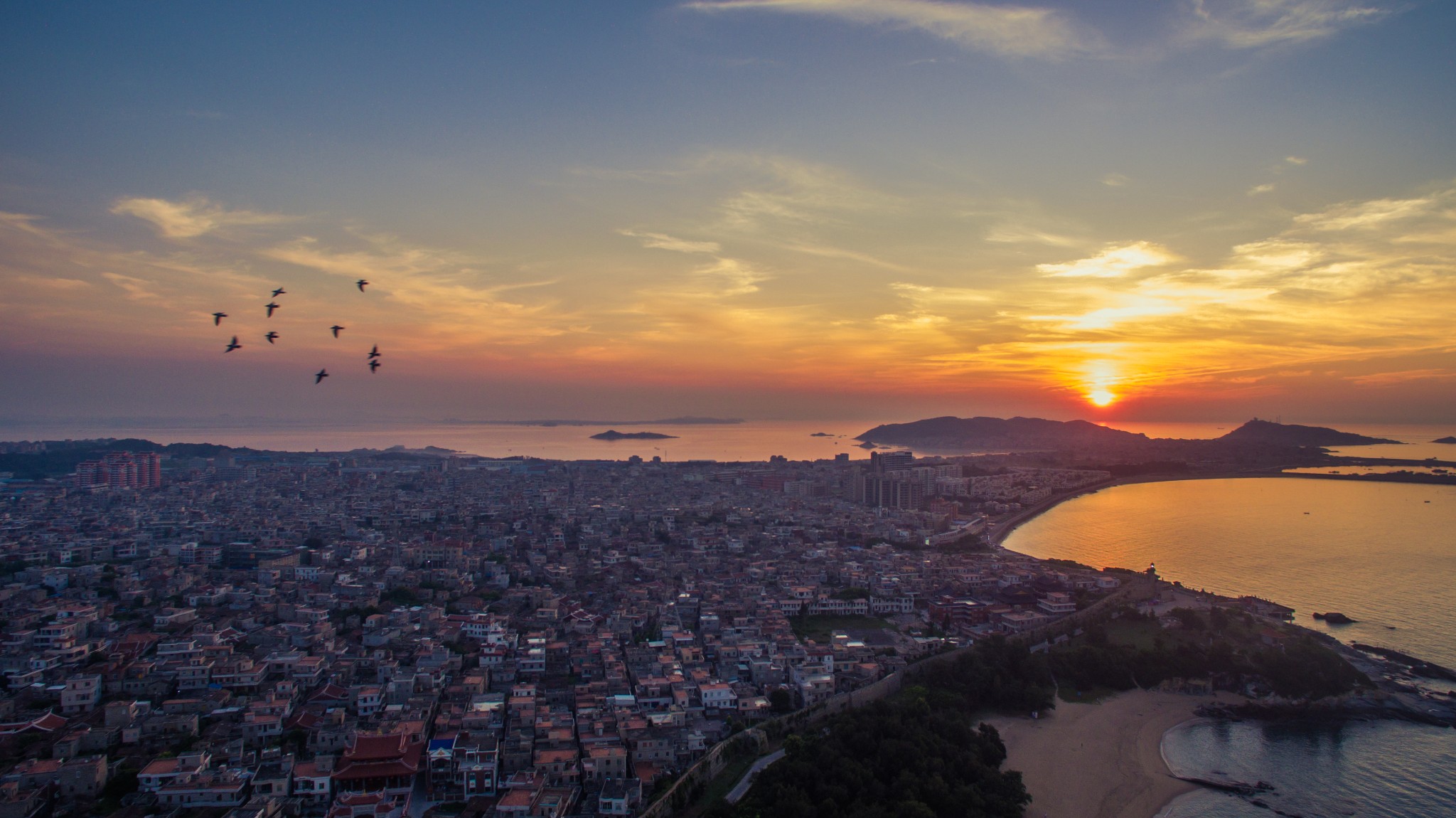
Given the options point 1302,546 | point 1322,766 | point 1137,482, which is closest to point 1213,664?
point 1322,766

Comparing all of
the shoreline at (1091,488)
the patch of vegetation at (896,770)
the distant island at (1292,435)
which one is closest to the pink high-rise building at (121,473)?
the shoreline at (1091,488)

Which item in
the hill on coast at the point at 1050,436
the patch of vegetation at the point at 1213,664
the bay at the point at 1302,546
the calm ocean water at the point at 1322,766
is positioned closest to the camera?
the calm ocean water at the point at 1322,766

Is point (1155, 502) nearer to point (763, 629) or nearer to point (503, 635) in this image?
point (763, 629)

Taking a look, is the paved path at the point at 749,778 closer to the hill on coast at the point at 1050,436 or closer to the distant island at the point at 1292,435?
the hill on coast at the point at 1050,436

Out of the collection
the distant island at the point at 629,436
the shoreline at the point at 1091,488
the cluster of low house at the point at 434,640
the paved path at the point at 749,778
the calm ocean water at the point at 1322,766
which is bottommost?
the calm ocean water at the point at 1322,766

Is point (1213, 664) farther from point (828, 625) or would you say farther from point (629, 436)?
point (629, 436)

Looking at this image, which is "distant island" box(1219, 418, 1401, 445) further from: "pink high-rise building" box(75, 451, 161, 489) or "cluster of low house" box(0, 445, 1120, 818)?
"pink high-rise building" box(75, 451, 161, 489)
